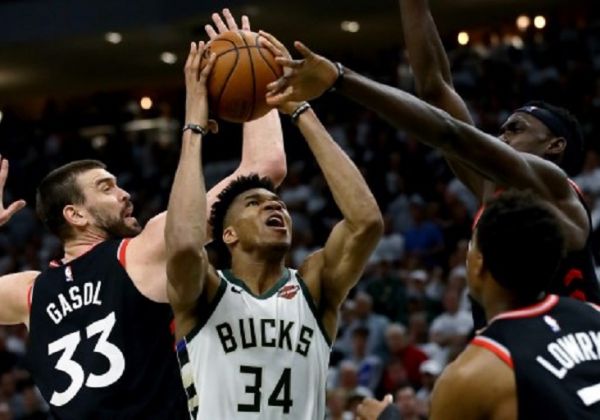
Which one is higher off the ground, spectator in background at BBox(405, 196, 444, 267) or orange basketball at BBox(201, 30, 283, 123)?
orange basketball at BBox(201, 30, 283, 123)

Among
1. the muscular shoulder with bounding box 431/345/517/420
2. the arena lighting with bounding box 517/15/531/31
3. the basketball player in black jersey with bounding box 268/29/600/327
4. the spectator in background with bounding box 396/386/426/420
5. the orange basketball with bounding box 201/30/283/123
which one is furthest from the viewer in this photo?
the arena lighting with bounding box 517/15/531/31

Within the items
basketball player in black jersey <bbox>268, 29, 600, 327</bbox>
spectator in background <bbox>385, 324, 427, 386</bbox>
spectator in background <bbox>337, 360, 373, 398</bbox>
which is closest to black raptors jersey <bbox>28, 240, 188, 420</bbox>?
basketball player in black jersey <bbox>268, 29, 600, 327</bbox>

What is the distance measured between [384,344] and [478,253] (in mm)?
8350

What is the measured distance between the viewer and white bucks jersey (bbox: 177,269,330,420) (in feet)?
Result: 16.7

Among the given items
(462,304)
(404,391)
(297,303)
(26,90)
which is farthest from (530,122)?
(26,90)

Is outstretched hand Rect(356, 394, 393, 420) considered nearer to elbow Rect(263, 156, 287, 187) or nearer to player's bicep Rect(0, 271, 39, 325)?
elbow Rect(263, 156, 287, 187)

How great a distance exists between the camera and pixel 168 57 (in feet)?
70.5

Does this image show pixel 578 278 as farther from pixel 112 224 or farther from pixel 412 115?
pixel 112 224

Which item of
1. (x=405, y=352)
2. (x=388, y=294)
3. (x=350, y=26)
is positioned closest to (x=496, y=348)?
(x=405, y=352)

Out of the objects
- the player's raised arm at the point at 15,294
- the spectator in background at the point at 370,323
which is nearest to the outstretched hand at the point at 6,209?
the player's raised arm at the point at 15,294

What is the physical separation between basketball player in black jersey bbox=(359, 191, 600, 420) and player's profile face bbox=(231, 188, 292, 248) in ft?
5.10

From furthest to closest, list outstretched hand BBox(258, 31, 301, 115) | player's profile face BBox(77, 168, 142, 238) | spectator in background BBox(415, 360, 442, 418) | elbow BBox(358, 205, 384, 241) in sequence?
spectator in background BBox(415, 360, 442, 418) < player's profile face BBox(77, 168, 142, 238) < elbow BBox(358, 205, 384, 241) < outstretched hand BBox(258, 31, 301, 115)

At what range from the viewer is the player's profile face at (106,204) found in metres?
5.71

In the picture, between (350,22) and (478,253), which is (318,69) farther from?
(350,22)
